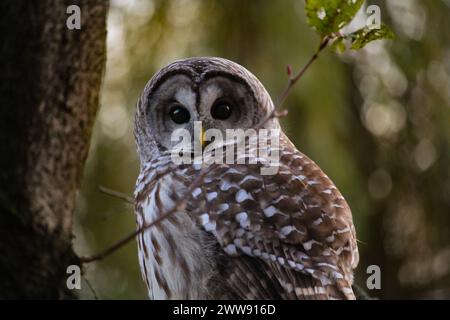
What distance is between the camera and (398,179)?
719cm

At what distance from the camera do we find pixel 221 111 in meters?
3.60

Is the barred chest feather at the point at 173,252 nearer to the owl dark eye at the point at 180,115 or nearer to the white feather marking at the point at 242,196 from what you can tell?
the white feather marking at the point at 242,196

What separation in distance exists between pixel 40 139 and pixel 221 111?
41.8 inches

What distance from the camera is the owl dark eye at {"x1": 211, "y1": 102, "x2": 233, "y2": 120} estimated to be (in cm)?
360

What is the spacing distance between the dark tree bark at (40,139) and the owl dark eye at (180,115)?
78 centimetres

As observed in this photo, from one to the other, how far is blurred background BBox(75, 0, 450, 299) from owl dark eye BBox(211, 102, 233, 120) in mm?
2098

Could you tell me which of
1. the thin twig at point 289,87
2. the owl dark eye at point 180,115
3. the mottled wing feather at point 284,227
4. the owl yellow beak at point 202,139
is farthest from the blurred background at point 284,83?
the thin twig at point 289,87

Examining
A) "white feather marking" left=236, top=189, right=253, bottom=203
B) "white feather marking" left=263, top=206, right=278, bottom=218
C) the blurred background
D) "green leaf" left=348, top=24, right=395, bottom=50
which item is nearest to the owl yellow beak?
"white feather marking" left=236, top=189, right=253, bottom=203

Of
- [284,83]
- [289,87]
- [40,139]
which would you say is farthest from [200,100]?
[284,83]

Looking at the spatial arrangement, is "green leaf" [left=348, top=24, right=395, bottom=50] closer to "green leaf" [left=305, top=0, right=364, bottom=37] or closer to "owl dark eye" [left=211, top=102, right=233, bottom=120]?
"green leaf" [left=305, top=0, right=364, bottom=37]

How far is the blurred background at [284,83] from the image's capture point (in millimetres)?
5922

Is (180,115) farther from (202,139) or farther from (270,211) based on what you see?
(270,211)
